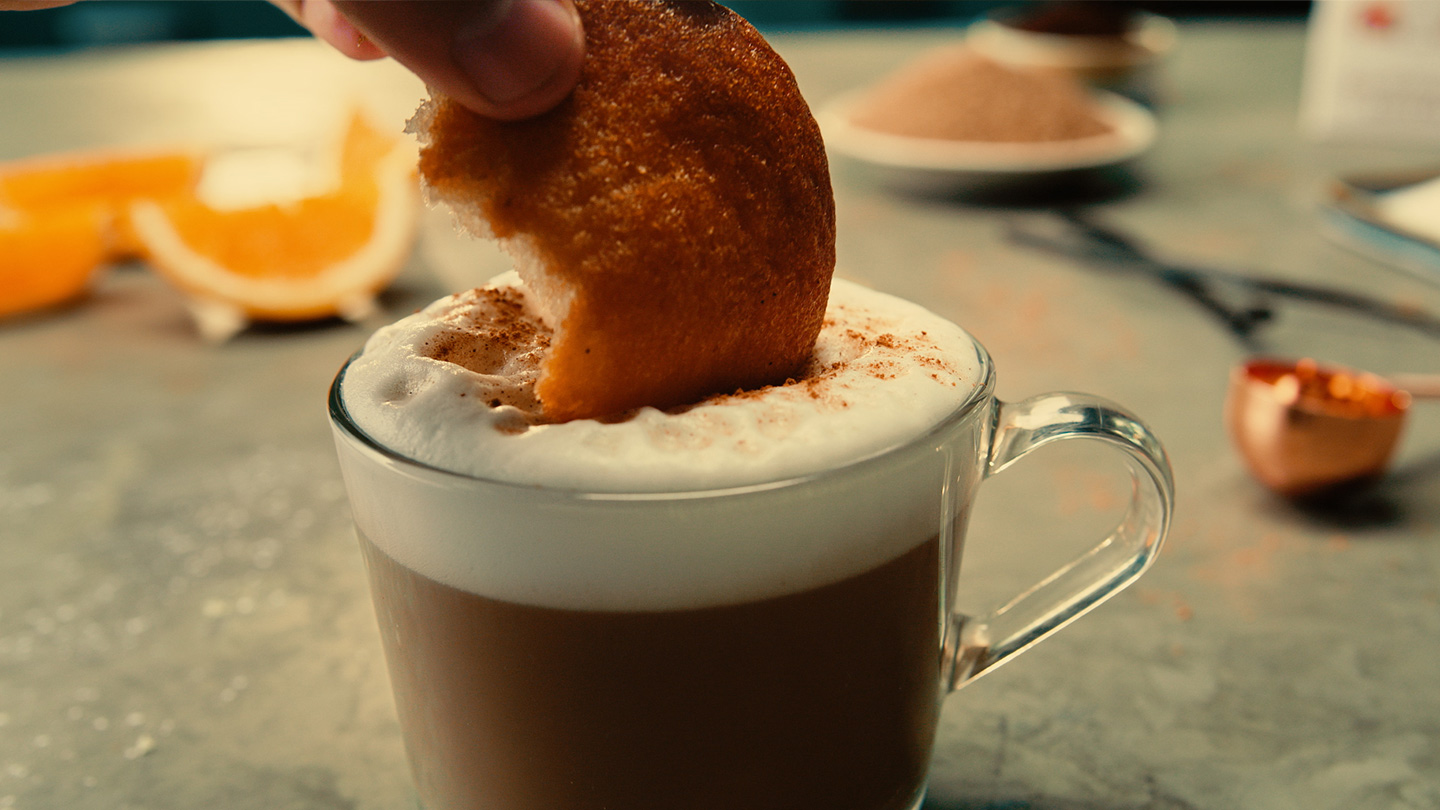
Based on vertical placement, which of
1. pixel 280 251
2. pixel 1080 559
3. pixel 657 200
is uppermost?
pixel 657 200

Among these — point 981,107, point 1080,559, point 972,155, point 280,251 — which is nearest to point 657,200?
point 1080,559

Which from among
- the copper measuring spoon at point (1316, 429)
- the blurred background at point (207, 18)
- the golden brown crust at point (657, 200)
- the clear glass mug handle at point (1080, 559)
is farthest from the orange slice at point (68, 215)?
the blurred background at point (207, 18)

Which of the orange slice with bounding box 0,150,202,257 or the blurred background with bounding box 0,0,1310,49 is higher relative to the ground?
the orange slice with bounding box 0,150,202,257

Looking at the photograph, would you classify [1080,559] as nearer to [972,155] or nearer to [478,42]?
[478,42]

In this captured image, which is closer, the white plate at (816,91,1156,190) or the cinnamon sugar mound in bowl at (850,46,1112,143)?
the white plate at (816,91,1156,190)

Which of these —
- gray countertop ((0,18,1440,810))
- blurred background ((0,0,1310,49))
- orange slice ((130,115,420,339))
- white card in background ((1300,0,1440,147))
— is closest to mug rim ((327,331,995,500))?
gray countertop ((0,18,1440,810))

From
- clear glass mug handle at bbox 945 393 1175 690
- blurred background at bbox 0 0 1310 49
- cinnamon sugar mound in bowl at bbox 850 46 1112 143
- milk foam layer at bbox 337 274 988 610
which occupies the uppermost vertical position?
milk foam layer at bbox 337 274 988 610

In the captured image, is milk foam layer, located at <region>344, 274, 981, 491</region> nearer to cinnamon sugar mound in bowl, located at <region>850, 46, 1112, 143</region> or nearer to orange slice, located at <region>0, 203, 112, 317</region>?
orange slice, located at <region>0, 203, 112, 317</region>
